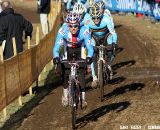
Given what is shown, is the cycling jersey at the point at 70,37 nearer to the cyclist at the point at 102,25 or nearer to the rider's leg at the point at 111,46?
the rider's leg at the point at 111,46

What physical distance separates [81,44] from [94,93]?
323cm

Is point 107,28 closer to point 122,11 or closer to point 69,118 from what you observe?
point 69,118

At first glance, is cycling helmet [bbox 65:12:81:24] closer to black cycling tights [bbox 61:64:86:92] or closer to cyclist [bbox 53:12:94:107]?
cyclist [bbox 53:12:94:107]

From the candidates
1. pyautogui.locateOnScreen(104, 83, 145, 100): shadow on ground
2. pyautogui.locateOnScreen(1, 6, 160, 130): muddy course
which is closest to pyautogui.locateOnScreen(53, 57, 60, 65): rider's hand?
pyautogui.locateOnScreen(1, 6, 160, 130): muddy course

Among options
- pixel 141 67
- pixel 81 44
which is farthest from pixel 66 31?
pixel 141 67

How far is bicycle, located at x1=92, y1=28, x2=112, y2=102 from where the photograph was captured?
1376 centimetres

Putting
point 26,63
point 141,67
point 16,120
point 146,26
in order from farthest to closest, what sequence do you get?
point 146,26, point 141,67, point 26,63, point 16,120

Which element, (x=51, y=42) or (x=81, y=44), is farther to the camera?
(x=51, y=42)

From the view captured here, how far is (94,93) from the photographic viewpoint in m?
15.0

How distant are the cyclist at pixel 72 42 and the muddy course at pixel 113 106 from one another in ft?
2.68

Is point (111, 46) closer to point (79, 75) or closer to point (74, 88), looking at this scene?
point (79, 75)

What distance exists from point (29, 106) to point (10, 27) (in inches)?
85.3

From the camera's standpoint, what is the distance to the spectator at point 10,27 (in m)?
14.4

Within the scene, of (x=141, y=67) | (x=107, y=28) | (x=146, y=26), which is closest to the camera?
(x=107, y=28)
